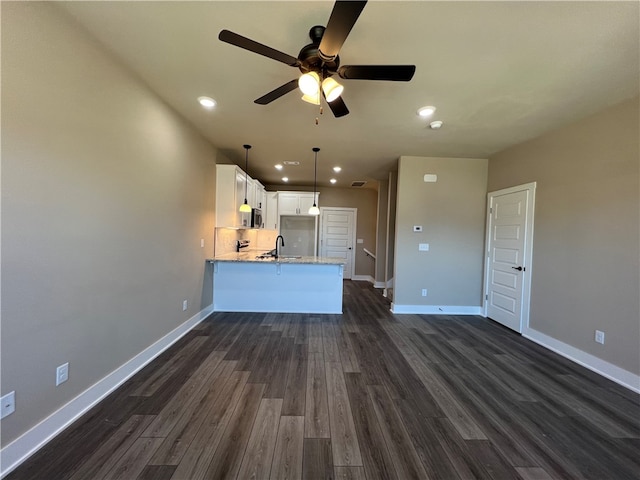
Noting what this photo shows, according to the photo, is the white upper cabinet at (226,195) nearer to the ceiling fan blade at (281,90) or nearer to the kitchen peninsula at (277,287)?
the kitchen peninsula at (277,287)

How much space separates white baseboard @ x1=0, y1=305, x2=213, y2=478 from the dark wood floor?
0.18 ft

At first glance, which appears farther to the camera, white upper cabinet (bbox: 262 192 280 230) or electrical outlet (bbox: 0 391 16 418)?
white upper cabinet (bbox: 262 192 280 230)

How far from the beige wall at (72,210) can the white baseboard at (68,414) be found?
5cm

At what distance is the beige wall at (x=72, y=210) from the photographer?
1.37m

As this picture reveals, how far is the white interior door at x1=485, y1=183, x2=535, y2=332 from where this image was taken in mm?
3447

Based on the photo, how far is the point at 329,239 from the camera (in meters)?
7.31

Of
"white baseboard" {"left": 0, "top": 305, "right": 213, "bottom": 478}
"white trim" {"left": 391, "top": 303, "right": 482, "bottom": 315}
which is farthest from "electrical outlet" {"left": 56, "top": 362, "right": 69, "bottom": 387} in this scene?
"white trim" {"left": 391, "top": 303, "right": 482, "bottom": 315}

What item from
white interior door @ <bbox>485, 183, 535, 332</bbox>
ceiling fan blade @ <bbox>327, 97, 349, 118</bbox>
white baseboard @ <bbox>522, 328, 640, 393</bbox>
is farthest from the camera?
white interior door @ <bbox>485, 183, 535, 332</bbox>

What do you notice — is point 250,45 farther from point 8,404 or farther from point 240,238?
point 240,238

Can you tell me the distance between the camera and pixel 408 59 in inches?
75.6

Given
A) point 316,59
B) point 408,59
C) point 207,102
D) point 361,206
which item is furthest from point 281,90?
point 361,206

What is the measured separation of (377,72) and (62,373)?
9.47 ft

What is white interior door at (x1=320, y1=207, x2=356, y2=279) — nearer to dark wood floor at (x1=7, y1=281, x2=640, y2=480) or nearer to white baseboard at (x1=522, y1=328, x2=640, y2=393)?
dark wood floor at (x1=7, y1=281, x2=640, y2=480)

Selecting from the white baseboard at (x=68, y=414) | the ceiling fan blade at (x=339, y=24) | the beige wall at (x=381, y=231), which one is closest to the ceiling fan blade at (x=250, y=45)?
the ceiling fan blade at (x=339, y=24)
